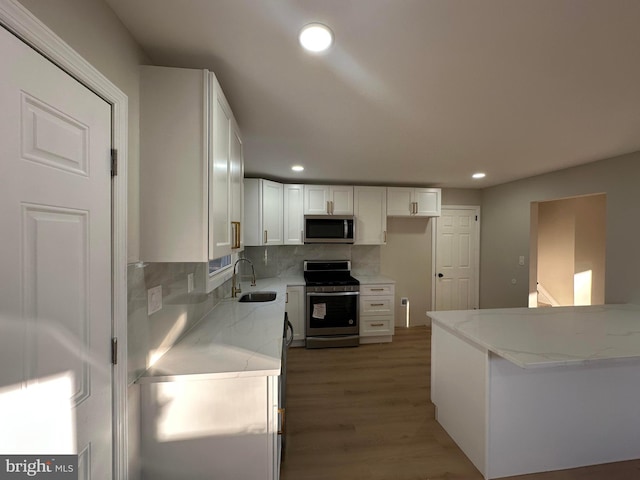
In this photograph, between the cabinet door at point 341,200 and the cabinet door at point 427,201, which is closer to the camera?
the cabinet door at point 341,200

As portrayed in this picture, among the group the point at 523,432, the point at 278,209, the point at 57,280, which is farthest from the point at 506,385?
the point at 278,209

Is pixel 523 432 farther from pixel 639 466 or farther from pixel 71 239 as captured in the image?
pixel 71 239

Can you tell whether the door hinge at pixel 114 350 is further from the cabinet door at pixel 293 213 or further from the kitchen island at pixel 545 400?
the cabinet door at pixel 293 213

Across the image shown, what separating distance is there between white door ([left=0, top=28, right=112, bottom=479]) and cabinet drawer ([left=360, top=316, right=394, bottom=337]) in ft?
9.82

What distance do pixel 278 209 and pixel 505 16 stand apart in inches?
116

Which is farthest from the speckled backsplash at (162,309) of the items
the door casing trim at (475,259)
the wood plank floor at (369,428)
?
the door casing trim at (475,259)

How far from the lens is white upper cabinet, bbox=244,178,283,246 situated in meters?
3.35

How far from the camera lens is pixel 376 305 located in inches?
143

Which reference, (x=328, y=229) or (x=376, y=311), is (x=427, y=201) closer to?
(x=328, y=229)

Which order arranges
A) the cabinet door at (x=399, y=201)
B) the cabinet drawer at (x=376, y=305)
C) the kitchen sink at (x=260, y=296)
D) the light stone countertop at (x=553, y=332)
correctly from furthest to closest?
1. the cabinet door at (x=399, y=201)
2. the cabinet drawer at (x=376, y=305)
3. the kitchen sink at (x=260, y=296)
4. the light stone countertop at (x=553, y=332)

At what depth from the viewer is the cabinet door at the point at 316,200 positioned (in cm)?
365

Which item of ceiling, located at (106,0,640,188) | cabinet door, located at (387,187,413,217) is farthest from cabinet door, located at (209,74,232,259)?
cabinet door, located at (387,187,413,217)

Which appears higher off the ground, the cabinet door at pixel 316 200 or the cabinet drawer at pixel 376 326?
the cabinet door at pixel 316 200

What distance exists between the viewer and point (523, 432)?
1.59 meters
